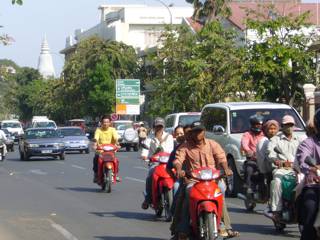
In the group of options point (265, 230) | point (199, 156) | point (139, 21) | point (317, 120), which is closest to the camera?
point (317, 120)

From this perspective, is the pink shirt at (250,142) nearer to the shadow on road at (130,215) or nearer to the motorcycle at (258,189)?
the motorcycle at (258,189)

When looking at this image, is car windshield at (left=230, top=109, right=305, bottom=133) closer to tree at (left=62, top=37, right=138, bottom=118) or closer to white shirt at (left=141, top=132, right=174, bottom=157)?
white shirt at (left=141, top=132, right=174, bottom=157)

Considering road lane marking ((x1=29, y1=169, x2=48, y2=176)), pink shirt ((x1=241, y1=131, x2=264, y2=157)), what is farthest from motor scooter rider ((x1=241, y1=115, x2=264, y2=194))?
road lane marking ((x1=29, y1=169, x2=48, y2=176))

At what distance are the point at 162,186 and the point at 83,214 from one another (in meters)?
2.34

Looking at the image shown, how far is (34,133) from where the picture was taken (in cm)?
4362

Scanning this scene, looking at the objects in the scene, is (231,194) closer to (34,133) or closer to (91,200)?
(91,200)

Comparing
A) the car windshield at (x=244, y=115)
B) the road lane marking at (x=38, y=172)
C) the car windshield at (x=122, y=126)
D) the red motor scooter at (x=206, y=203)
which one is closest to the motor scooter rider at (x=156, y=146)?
the red motor scooter at (x=206, y=203)

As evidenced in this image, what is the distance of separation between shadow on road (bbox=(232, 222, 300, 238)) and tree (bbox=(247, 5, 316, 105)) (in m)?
29.5

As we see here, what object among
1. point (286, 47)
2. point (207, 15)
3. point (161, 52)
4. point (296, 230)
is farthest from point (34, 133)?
point (296, 230)

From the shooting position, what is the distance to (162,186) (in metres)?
15.5

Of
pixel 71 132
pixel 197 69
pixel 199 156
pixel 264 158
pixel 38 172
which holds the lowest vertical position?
pixel 38 172

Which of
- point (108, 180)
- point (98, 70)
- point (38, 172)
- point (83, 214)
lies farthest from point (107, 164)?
point (98, 70)

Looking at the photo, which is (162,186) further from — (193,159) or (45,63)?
(45,63)

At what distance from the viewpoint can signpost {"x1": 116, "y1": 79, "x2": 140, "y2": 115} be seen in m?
73.3
